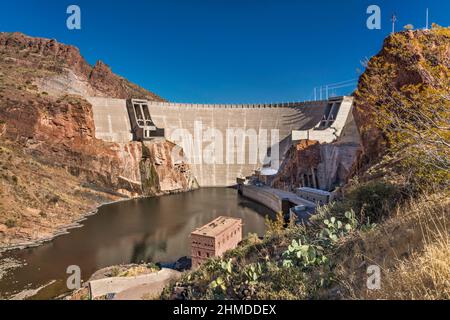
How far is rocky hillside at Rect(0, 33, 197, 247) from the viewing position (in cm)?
2723

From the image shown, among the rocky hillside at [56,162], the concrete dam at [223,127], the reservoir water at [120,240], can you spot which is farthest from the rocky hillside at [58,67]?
the reservoir water at [120,240]

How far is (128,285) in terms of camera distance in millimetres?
14953

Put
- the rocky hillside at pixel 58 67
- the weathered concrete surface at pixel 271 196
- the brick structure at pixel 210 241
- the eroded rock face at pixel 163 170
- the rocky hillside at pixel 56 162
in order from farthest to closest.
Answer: the rocky hillside at pixel 58 67 → the eroded rock face at pixel 163 170 → the weathered concrete surface at pixel 271 196 → the rocky hillside at pixel 56 162 → the brick structure at pixel 210 241

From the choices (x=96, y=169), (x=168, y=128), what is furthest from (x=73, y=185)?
(x=168, y=128)

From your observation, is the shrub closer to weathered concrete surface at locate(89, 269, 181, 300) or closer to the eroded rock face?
weathered concrete surface at locate(89, 269, 181, 300)

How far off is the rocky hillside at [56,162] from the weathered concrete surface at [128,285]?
13.9m

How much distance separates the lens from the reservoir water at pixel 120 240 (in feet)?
59.7

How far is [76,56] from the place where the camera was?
7356cm

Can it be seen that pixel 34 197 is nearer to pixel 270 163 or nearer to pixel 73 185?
pixel 73 185

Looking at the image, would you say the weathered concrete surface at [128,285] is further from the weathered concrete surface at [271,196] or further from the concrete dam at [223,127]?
the concrete dam at [223,127]

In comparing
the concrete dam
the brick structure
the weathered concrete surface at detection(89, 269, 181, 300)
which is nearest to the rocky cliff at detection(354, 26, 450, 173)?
the brick structure

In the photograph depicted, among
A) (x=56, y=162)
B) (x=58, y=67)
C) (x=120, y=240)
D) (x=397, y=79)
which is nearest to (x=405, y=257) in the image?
(x=397, y=79)

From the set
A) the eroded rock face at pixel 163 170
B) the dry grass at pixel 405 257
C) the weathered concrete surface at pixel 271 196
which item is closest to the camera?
the dry grass at pixel 405 257

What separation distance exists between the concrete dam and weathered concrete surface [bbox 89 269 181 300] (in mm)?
34243
